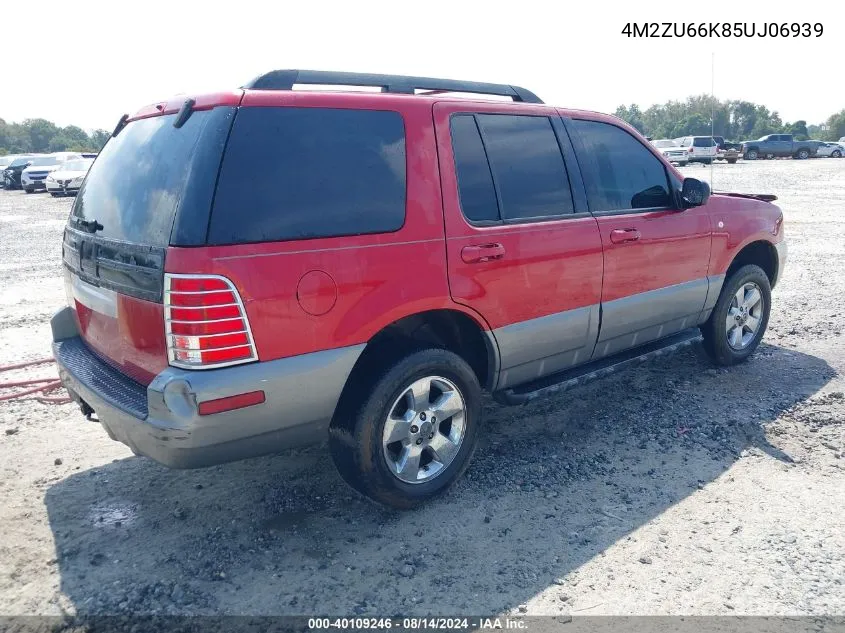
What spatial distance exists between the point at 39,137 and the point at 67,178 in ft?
215

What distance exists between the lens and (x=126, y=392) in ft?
9.95

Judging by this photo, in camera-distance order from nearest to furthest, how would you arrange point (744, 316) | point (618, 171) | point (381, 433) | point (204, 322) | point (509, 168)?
point (204, 322) < point (381, 433) < point (509, 168) < point (618, 171) < point (744, 316)

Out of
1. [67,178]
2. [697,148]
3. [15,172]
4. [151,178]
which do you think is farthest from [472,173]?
[697,148]

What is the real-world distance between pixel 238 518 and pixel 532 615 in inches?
61.3

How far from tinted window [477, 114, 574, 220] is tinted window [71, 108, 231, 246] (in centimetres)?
151

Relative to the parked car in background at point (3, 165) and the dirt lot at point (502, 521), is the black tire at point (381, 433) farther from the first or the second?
the parked car in background at point (3, 165)

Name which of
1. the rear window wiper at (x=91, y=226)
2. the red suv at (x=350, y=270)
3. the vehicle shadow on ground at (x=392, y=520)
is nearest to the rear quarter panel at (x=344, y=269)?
the red suv at (x=350, y=270)

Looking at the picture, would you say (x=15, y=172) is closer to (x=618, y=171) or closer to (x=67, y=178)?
(x=67, y=178)

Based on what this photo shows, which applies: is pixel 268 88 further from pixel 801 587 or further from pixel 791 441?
pixel 791 441

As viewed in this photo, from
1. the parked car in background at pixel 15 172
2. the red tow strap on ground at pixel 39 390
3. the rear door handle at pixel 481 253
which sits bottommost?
the red tow strap on ground at pixel 39 390

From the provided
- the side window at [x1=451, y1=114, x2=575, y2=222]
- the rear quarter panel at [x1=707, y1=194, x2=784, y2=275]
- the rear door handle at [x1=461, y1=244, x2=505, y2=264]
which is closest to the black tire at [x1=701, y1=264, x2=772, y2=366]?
the rear quarter panel at [x1=707, y1=194, x2=784, y2=275]

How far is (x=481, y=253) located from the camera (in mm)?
3455

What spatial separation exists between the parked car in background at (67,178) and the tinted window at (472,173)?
23.6 m

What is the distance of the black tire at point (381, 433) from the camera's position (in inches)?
124
